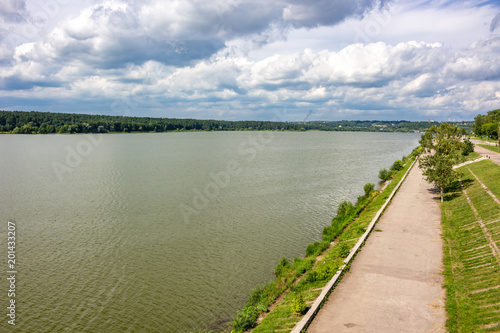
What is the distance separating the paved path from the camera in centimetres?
1248

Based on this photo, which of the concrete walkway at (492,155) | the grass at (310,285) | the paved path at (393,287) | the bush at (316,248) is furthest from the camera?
the concrete walkway at (492,155)

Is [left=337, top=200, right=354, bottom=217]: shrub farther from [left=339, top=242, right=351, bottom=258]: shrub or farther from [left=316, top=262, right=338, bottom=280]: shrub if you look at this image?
[left=316, top=262, right=338, bottom=280]: shrub

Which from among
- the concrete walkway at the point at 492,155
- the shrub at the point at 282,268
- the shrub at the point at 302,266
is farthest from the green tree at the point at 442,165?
the shrub at the point at 282,268

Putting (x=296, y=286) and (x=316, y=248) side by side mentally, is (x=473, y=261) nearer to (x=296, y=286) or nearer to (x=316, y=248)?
(x=316, y=248)

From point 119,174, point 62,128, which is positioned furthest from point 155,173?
point 62,128

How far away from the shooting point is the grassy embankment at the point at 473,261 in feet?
41.0

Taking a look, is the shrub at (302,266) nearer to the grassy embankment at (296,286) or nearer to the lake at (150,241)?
the grassy embankment at (296,286)

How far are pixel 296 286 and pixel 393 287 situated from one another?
196 inches

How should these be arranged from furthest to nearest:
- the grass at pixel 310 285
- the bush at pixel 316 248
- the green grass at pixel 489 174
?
1. the green grass at pixel 489 174
2. the bush at pixel 316 248
3. the grass at pixel 310 285

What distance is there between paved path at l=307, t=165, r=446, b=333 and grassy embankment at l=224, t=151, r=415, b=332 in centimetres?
98

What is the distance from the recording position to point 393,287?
15.2m

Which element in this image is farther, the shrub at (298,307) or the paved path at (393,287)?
the shrub at (298,307)

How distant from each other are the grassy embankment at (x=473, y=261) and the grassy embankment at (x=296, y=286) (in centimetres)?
558

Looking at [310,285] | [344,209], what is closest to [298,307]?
[310,285]
